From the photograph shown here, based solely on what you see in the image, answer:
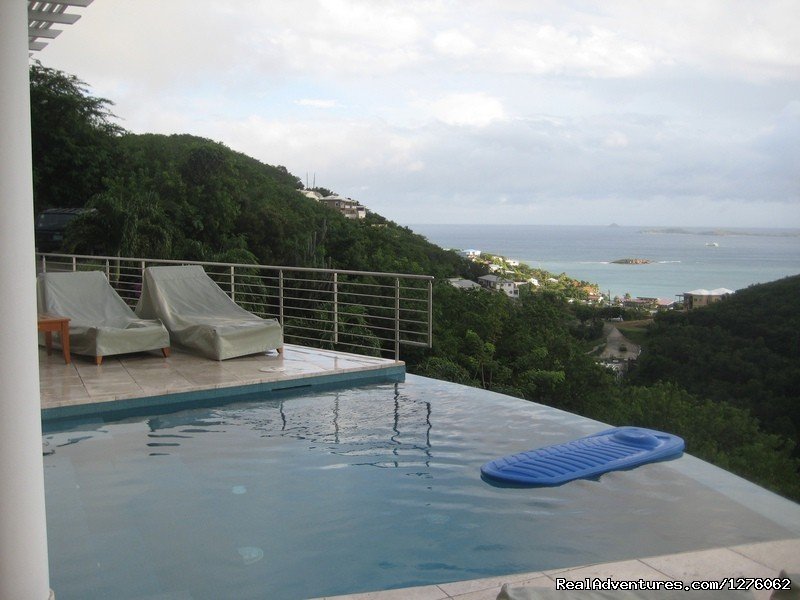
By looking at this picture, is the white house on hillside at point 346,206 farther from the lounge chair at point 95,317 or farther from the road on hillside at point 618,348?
the lounge chair at point 95,317

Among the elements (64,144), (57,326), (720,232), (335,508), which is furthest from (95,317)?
(720,232)

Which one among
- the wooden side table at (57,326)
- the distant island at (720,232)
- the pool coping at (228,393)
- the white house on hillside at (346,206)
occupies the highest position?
the white house on hillside at (346,206)

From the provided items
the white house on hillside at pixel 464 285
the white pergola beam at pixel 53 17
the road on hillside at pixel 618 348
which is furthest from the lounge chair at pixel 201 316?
the road on hillside at pixel 618 348

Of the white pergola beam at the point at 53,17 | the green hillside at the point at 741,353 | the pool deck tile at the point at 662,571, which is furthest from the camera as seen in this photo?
the green hillside at the point at 741,353

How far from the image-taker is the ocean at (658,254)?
1719 inches

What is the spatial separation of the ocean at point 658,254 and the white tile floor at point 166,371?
29169 mm

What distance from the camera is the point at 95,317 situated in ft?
23.8

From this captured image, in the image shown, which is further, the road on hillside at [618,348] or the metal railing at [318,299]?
the road on hillside at [618,348]

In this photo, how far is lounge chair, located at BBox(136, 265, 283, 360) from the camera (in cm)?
691

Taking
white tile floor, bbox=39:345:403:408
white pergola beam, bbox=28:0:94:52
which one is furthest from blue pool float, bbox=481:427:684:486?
white pergola beam, bbox=28:0:94:52

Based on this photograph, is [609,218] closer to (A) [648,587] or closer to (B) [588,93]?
(B) [588,93]

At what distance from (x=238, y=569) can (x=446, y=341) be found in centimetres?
1709

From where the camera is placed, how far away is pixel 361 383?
6.62 metres

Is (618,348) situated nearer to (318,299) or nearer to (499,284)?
(499,284)
